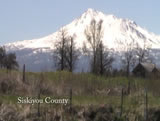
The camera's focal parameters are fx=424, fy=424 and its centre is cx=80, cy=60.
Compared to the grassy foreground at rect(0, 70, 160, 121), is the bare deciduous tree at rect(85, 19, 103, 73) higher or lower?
higher

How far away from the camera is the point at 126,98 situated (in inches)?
768

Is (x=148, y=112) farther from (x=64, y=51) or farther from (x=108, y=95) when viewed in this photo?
(x=64, y=51)

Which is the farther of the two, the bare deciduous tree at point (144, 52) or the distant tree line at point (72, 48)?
the bare deciduous tree at point (144, 52)

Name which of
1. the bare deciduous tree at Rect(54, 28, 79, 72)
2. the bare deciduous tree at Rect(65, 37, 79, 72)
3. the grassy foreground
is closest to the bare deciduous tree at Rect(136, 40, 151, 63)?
the bare deciduous tree at Rect(65, 37, 79, 72)

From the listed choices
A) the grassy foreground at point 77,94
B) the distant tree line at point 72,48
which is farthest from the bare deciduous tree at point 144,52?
the grassy foreground at point 77,94

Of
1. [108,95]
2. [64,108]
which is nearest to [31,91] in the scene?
[64,108]

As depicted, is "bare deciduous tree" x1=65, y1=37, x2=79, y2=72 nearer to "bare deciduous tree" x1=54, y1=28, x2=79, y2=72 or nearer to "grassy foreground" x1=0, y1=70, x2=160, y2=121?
"bare deciduous tree" x1=54, y1=28, x2=79, y2=72

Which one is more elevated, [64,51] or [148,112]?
[64,51]

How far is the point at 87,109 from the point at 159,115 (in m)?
3.21

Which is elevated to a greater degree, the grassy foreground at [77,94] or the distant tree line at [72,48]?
the distant tree line at [72,48]

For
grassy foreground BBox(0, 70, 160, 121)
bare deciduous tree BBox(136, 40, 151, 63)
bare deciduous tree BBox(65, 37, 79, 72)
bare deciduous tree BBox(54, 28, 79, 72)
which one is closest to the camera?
grassy foreground BBox(0, 70, 160, 121)

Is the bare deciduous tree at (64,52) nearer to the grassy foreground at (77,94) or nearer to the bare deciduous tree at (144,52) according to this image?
the bare deciduous tree at (144,52)

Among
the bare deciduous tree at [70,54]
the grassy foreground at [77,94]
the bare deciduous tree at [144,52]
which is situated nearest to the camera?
the grassy foreground at [77,94]

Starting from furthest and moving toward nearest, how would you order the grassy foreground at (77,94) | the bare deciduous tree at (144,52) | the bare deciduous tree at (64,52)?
the bare deciduous tree at (144,52) < the bare deciduous tree at (64,52) < the grassy foreground at (77,94)
